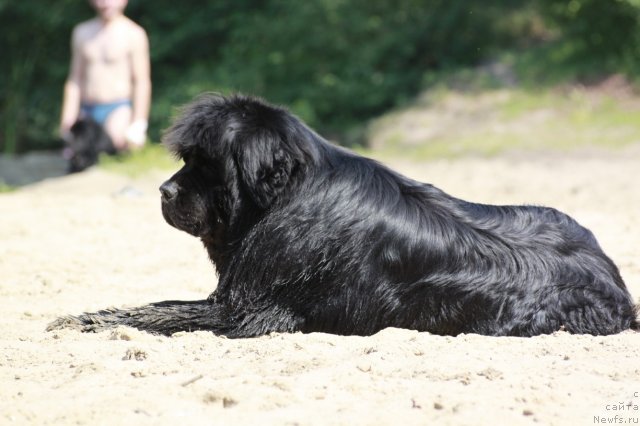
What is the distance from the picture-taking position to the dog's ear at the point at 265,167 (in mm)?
4641

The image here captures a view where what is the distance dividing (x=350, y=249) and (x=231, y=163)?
0.70 m

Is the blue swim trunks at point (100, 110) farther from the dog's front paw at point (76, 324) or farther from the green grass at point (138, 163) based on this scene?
the dog's front paw at point (76, 324)

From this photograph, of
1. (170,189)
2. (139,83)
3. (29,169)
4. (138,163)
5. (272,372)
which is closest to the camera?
(272,372)

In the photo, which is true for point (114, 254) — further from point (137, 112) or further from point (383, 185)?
point (137, 112)

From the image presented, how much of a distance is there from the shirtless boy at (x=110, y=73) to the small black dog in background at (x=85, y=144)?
0.12 meters

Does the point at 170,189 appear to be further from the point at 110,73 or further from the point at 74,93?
the point at 110,73

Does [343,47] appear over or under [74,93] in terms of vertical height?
over

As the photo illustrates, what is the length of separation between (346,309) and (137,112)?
8.08 metres

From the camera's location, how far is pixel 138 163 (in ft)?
38.4

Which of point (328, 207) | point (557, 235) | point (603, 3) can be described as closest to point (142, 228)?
point (328, 207)

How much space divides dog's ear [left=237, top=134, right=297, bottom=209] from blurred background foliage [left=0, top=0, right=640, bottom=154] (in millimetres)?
11217

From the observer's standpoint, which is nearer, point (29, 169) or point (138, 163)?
point (138, 163)

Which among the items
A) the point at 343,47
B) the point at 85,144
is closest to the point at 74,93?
the point at 85,144

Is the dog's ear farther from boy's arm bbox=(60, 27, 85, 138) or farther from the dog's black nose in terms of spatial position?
boy's arm bbox=(60, 27, 85, 138)
